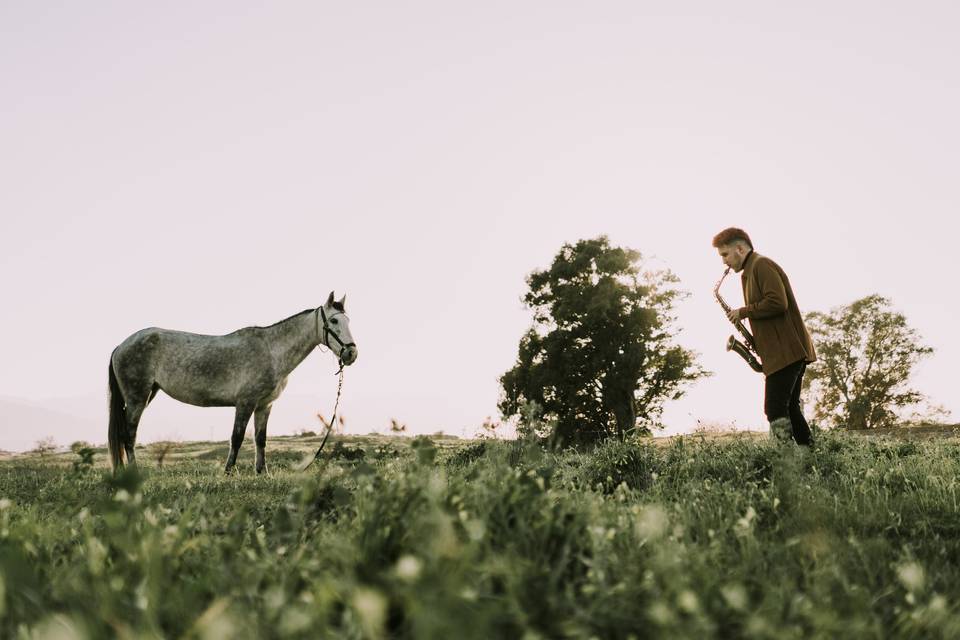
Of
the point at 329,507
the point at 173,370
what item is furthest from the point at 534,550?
the point at 173,370

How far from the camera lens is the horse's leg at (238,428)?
9945 millimetres

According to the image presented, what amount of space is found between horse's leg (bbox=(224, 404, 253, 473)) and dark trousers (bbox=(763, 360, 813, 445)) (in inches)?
298

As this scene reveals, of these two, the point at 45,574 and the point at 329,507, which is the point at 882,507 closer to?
the point at 329,507

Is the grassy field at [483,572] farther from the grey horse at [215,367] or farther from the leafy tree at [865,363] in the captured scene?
the leafy tree at [865,363]

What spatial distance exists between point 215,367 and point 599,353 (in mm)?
19528

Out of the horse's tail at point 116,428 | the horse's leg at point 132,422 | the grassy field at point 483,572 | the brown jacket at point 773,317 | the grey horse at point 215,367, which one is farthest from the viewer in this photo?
the grey horse at point 215,367

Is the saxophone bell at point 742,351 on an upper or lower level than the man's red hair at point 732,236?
lower

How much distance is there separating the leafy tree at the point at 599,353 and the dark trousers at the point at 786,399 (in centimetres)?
1872

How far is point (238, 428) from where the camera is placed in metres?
10.0

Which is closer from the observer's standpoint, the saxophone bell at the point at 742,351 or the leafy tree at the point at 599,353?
the saxophone bell at the point at 742,351

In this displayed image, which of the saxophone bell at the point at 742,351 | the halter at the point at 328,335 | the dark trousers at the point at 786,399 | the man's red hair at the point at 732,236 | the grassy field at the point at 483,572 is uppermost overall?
the man's red hair at the point at 732,236

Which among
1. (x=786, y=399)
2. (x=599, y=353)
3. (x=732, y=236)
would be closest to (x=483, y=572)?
(x=786, y=399)

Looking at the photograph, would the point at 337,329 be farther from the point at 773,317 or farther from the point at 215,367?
the point at 773,317

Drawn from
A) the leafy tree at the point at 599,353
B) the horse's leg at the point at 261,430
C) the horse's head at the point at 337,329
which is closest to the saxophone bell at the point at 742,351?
the horse's head at the point at 337,329
